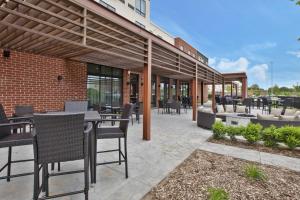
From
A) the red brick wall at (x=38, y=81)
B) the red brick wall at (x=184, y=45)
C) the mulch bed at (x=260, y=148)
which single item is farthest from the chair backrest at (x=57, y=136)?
the red brick wall at (x=184, y=45)

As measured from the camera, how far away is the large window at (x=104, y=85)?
9.21m

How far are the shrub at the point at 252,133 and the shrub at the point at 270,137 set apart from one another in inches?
5.3

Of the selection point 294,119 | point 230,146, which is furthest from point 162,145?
point 294,119

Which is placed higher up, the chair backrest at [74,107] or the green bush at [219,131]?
the chair backrest at [74,107]

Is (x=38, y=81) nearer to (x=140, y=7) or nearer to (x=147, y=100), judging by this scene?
(x=147, y=100)

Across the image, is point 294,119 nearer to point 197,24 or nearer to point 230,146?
point 230,146

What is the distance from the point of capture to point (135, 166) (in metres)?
3.27

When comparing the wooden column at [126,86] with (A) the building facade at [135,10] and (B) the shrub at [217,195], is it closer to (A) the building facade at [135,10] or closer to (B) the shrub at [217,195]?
(A) the building facade at [135,10]

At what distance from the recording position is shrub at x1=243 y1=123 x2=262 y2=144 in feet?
15.4

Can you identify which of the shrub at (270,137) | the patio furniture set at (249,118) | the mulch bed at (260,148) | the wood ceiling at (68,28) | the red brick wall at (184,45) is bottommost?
the mulch bed at (260,148)

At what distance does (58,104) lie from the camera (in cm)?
750

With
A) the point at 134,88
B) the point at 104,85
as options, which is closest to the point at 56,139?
the point at 104,85

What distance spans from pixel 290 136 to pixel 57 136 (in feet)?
16.8

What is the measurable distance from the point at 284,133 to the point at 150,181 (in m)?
3.81
